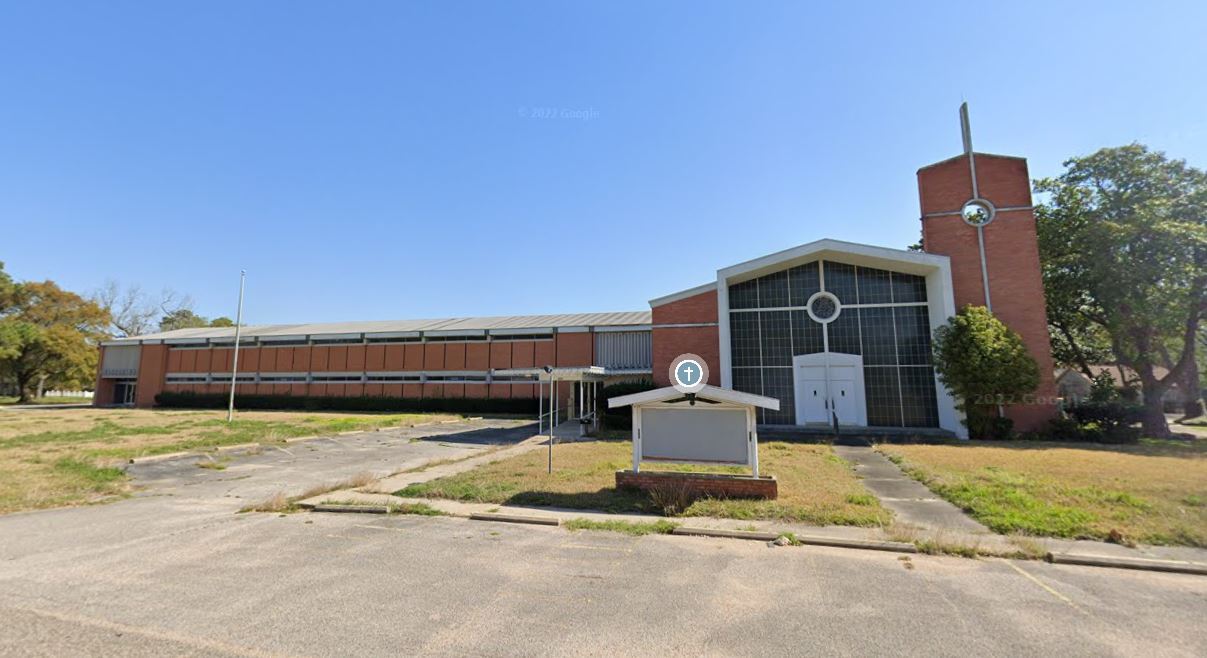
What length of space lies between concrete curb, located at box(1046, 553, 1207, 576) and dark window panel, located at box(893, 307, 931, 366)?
18457 mm

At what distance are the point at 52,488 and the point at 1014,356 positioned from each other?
30400mm

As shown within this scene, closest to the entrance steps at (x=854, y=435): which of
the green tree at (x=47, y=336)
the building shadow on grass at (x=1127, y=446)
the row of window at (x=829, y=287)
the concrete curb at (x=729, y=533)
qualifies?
the building shadow on grass at (x=1127, y=446)

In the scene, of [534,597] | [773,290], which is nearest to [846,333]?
[773,290]

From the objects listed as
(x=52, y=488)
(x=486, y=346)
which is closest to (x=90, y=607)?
(x=52, y=488)

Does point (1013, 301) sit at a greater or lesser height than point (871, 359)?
greater

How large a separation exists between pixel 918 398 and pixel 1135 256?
11.6 metres

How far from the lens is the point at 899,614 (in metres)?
4.72

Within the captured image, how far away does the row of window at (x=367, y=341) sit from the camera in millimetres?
37531

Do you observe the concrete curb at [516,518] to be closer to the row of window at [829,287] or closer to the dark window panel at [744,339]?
the dark window panel at [744,339]

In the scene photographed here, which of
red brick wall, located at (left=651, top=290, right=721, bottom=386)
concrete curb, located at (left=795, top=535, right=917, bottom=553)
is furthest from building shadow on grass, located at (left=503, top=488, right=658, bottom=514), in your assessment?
red brick wall, located at (left=651, top=290, right=721, bottom=386)

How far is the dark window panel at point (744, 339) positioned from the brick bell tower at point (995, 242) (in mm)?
9303

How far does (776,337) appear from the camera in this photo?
24.4 metres

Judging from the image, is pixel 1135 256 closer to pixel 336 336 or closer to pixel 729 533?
pixel 729 533

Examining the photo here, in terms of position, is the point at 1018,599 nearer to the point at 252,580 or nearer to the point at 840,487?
the point at 840,487
